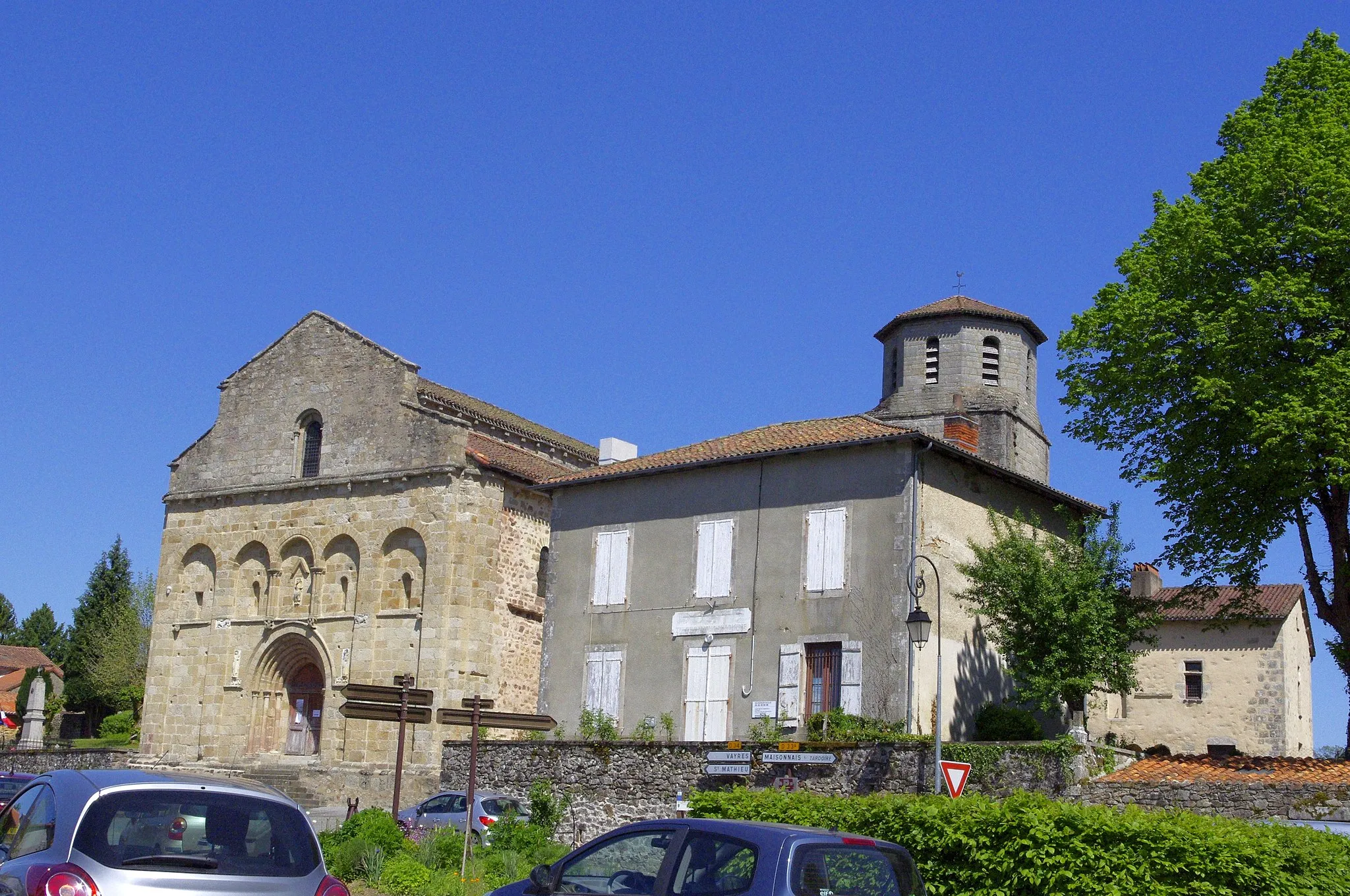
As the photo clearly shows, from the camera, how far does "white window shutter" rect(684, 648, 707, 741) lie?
2598cm

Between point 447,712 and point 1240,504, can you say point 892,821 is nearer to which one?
point 447,712

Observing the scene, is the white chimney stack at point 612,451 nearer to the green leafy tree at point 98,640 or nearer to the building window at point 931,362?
the building window at point 931,362

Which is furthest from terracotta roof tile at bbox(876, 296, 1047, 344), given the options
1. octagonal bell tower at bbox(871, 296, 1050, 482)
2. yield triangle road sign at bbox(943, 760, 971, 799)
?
yield triangle road sign at bbox(943, 760, 971, 799)

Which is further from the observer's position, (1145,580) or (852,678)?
(1145,580)

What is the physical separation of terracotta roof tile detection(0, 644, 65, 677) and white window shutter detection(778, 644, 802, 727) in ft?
240

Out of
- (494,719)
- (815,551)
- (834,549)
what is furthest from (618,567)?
(494,719)

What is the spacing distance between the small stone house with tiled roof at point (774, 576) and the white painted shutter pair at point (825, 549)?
3 centimetres

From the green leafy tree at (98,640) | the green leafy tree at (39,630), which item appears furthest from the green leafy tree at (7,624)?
the green leafy tree at (98,640)

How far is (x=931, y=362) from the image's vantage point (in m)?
43.2

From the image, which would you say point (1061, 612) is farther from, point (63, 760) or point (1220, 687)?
point (63, 760)

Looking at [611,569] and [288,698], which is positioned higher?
[611,569]

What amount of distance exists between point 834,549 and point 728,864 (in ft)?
54.9

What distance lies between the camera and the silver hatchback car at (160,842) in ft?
23.6

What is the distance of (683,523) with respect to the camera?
27297 millimetres
